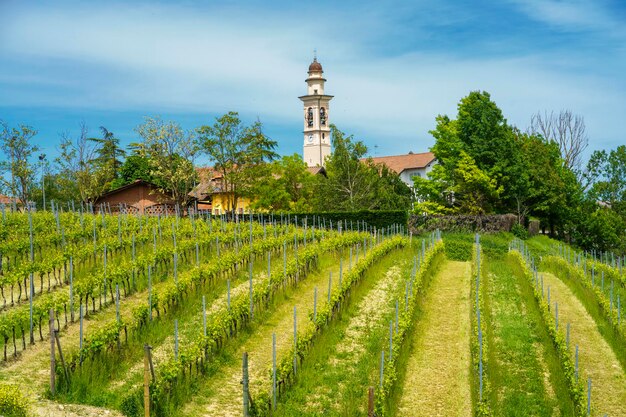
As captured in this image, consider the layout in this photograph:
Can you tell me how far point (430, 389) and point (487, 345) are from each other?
254 cm

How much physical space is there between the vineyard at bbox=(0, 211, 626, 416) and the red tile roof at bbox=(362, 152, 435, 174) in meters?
54.4

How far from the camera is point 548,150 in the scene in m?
56.6

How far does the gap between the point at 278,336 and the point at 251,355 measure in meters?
1.66

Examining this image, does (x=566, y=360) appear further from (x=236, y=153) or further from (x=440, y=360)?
(x=236, y=153)

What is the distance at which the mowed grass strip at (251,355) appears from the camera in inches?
608

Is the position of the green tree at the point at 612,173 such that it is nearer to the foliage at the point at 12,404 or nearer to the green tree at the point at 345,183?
the green tree at the point at 345,183

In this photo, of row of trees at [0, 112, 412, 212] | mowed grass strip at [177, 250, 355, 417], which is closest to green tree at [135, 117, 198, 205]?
row of trees at [0, 112, 412, 212]

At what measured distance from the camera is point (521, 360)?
19203 millimetres

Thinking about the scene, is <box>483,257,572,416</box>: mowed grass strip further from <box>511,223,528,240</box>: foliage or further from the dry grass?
<box>511,223,528,240</box>: foliage

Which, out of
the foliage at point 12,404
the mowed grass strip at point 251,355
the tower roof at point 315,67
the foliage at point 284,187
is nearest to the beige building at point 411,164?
the tower roof at point 315,67

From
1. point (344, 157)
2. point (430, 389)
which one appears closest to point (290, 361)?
point (430, 389)

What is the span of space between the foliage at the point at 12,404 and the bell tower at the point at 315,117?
76.4 meters

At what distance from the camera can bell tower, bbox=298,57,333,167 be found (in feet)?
292

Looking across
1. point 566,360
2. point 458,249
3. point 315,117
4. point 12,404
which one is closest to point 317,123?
point 315,117
